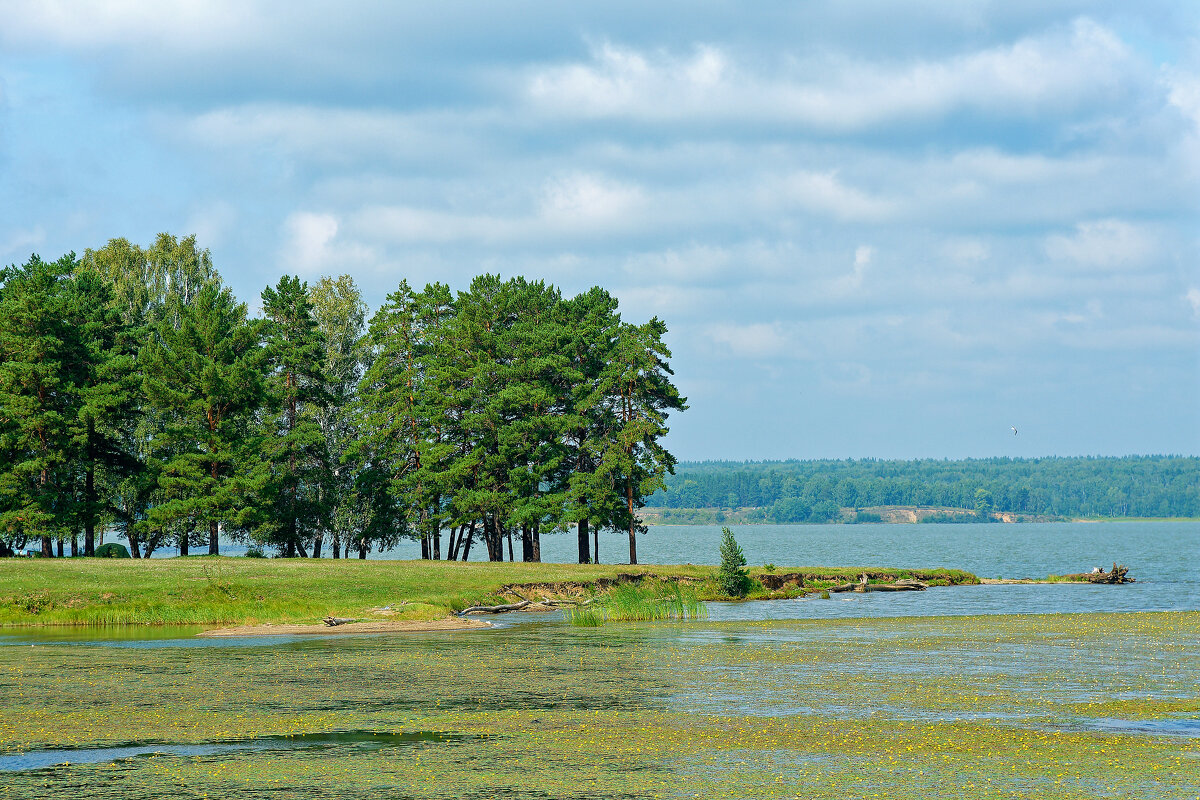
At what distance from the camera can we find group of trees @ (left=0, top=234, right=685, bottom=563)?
70500 mm

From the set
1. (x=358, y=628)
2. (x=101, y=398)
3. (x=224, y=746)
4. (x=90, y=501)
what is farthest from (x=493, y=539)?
(x=224, y=746)

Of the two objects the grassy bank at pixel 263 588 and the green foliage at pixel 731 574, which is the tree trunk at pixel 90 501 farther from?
the green foliage at pixel 731 574

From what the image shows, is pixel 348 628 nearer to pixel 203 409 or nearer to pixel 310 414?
pixel 203 409

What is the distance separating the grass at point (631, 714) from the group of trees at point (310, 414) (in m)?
32.0

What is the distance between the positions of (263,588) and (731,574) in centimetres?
2630

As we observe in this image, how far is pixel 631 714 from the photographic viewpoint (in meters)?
26.1

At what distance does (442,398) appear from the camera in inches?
3093

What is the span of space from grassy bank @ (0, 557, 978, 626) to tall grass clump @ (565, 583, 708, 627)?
5.60 meters

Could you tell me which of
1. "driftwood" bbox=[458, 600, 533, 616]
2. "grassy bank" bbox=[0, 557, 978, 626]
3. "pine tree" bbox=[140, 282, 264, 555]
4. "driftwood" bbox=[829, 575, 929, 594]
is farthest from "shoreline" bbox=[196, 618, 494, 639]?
"driftwood" bbox=[829, 575, 929, 594]

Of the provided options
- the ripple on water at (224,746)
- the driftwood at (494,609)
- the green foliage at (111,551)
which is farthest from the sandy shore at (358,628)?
the green foliage at (111,551)

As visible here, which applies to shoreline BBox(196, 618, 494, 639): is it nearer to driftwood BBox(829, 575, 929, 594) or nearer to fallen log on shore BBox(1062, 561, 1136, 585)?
driftwood BBox(829, 575, 929, 594)

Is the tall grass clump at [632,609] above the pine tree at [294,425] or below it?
below

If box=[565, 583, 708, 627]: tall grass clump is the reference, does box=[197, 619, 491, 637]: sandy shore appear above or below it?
above

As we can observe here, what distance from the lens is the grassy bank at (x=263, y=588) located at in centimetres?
5309
